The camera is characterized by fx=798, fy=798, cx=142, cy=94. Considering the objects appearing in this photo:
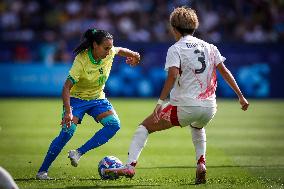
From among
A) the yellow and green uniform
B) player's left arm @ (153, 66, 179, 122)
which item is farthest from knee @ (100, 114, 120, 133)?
player's left arm @ (153, 66, 179, 122)

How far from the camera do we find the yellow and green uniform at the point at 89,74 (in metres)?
10.4

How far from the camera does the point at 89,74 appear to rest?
10539 millimetres

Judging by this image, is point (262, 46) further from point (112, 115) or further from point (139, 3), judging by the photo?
point (112, 115)

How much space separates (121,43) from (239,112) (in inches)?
220

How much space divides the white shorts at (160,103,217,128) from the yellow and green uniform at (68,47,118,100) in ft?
4.43

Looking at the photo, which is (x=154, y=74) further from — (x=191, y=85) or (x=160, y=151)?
(x=191, y=85)

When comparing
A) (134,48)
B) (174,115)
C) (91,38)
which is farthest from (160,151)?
(134,48)

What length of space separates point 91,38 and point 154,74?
1594 centimetres

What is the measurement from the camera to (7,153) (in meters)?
13.1

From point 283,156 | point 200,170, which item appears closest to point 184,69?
point 200,170

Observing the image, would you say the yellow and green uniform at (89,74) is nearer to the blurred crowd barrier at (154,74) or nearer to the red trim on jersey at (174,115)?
the red trim on jersey at (174,115)

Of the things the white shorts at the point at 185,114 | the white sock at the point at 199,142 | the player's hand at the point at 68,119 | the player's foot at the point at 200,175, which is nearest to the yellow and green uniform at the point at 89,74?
the player's hand at the point at 68,119

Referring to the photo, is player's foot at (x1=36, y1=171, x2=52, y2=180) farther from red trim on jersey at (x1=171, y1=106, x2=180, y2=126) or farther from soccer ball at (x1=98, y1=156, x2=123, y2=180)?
red trim on jersey at (x1=171, y1=106, x2=180, y2=126)

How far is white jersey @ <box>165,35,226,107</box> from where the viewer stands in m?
9.54
